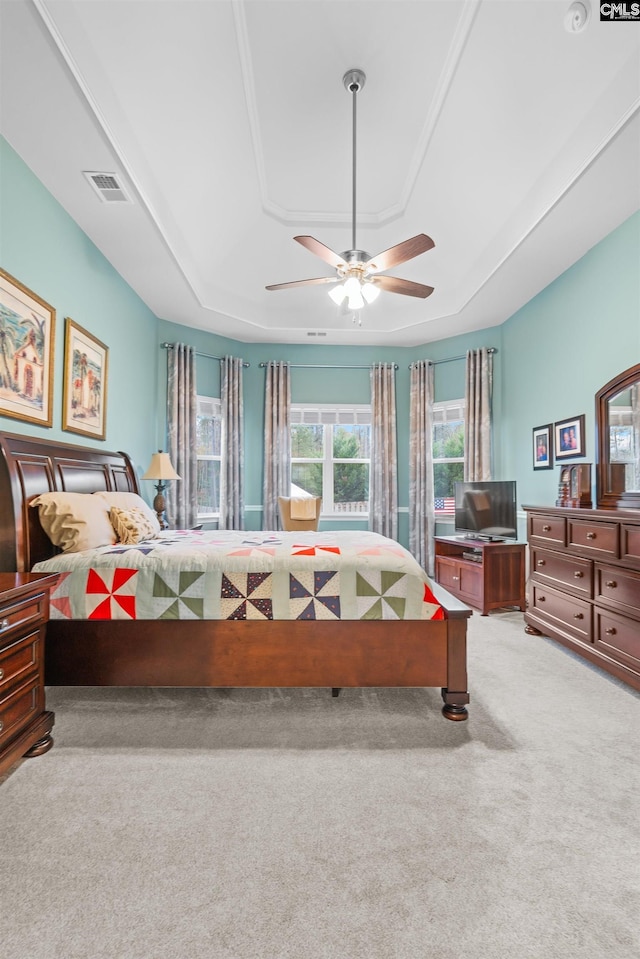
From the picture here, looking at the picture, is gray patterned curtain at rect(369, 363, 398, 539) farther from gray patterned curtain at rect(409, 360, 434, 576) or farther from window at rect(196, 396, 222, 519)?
window at rect(196, 396, 222, 519)

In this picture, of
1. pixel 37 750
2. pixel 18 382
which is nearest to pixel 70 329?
pixel 18 382

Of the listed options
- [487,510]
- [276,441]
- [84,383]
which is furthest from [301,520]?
[84,383]

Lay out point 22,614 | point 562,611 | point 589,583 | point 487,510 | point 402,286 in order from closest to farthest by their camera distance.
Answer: point 22,614
point 589,583
point 562,611
point 402,286
point 487,510

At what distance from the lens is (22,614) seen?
1739 mm

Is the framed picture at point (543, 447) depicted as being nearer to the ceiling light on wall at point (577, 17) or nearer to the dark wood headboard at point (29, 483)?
the ceiling light on wall at point (577, 17)

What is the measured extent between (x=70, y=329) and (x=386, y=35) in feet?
8.97

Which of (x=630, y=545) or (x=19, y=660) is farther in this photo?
(x=630, y=545)

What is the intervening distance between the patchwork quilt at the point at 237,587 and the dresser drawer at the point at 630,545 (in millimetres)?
1229

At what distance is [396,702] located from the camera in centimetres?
235

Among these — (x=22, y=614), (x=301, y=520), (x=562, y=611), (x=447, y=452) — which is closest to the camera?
(x=22, y=614)

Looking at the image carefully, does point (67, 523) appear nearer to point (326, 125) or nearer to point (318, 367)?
point (326, 125)

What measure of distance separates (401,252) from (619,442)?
2070 mm

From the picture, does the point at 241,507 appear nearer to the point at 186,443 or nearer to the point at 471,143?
the point at 186,443

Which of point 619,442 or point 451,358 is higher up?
point 451,358
